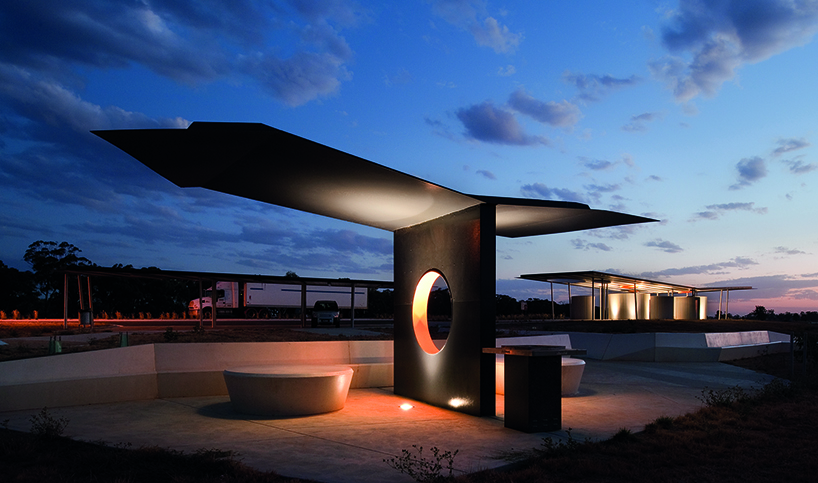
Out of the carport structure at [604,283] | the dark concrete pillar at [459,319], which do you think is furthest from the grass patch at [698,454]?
the carport structure at [604,283]

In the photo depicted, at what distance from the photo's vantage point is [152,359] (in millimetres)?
8945

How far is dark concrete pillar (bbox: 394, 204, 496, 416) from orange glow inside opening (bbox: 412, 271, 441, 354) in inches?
4.1

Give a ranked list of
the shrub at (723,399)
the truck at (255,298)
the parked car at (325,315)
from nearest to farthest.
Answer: the shrub at (723,399) < the parked car at (325,315) < the truck at (255,298)

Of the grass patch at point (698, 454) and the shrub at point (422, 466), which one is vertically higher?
the shrub at point (422, 466)

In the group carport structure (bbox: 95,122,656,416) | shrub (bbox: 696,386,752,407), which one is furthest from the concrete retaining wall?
shrub (bbox: 696,386,752,407)

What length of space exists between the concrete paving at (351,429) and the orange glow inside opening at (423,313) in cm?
93

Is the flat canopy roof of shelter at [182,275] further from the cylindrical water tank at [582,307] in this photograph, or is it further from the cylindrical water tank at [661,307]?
the cylindrical water tank at [661,307]

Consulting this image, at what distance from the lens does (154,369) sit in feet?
29.2

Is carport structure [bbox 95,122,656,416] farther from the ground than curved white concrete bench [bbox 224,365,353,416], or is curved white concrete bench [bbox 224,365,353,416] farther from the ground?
carport structure [bbox 95,122,656,416]

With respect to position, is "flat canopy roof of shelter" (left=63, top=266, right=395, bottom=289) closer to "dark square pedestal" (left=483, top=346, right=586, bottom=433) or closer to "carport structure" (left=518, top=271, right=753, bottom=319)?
"carport structure" (left=518, top=271, right=753, bottom=319)

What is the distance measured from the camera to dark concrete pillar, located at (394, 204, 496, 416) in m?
7.55

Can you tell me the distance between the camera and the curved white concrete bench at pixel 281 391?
288 inches

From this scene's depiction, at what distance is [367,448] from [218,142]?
344cm

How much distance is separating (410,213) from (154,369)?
4.77m
